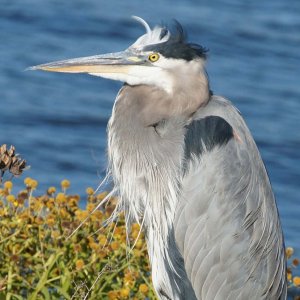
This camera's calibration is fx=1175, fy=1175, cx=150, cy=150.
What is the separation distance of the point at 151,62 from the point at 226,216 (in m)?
0.74

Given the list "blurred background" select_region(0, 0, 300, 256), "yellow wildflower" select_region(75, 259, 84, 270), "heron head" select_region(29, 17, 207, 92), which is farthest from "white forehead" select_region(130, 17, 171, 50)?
"blurred background" select_region(0, 0, 300, 256)

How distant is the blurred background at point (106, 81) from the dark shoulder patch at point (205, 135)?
383cm

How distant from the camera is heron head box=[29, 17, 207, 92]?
476 centimetres

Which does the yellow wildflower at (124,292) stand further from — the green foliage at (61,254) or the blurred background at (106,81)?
the blurred background at (106,81)

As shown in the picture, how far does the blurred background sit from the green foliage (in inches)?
134

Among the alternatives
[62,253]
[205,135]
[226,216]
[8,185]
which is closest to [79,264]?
[62,253]

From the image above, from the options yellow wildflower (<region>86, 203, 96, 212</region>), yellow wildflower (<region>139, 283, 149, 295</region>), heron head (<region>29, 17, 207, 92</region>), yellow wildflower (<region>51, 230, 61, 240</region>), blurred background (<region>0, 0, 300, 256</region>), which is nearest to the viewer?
heron head (<region>29, 17, 207, 92</region>)

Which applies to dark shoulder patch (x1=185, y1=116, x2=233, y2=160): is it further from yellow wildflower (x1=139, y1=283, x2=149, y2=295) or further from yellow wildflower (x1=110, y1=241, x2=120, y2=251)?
yellow wildflower (x1=139, y1=283, x2=149, y2=295)

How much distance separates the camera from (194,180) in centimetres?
497

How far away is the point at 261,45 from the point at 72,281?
8.20 m

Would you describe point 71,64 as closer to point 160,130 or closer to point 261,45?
point 160,130

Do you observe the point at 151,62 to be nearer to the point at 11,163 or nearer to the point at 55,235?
the point at 11,163

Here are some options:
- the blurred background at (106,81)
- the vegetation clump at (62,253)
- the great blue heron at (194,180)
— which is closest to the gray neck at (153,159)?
the great blue heron at (194,180)

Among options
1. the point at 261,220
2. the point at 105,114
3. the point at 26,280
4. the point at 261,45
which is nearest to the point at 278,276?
the point at 261,220
